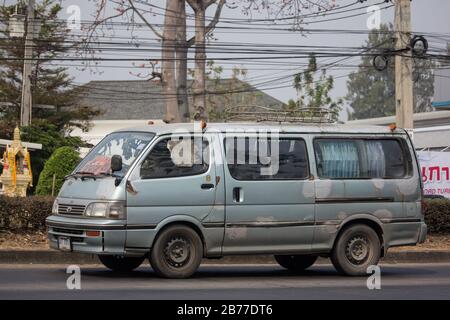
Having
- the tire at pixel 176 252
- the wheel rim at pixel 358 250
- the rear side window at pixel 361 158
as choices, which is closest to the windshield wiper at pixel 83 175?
the tire at pixel 176 252

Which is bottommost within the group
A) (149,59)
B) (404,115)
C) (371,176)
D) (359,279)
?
(359,279)

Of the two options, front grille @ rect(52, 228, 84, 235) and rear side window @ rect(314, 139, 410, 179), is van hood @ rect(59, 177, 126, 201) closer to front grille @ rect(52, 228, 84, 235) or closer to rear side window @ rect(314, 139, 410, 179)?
front grille @ rect(52, 228, 84, 235)

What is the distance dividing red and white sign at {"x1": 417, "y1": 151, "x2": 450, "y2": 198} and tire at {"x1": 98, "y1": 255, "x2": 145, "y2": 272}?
15859 millimetres

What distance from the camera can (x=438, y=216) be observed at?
1884cm

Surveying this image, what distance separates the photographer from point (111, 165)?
1233 centimetres

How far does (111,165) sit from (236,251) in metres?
2.12

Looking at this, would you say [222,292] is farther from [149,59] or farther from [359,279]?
→ [149,59]

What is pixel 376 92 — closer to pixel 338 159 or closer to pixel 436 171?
pixel 436 171

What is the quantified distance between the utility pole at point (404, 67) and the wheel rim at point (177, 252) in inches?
543

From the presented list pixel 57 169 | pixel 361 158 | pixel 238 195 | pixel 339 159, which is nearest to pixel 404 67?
pixel 57 169

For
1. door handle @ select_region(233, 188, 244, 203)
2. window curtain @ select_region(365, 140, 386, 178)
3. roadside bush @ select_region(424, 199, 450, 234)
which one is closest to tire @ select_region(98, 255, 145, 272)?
door handle @ select_region(233, 188, 244, 203)

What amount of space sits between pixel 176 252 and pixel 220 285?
875 mm

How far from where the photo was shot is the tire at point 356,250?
44.3 ft
